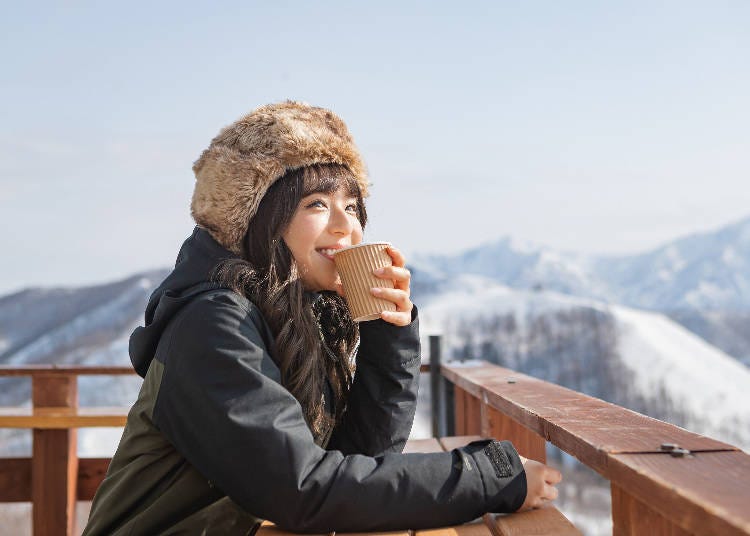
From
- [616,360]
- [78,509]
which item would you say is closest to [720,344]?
[616,360]

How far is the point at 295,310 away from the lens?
62.5 inches

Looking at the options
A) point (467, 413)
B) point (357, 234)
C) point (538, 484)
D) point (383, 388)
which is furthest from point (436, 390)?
point (538, 484)

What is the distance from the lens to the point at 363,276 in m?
1.49

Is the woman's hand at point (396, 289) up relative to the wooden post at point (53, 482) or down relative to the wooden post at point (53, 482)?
up

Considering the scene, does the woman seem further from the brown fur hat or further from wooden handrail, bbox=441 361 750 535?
wooden handrail, bbox=441 361 750 535

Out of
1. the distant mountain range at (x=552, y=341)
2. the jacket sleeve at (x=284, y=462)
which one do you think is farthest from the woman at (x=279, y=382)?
the distant mountain range at (x=552, y=341)

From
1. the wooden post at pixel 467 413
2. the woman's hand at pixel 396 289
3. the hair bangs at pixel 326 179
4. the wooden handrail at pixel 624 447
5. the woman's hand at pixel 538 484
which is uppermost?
the hair bangs at pixel 326 179

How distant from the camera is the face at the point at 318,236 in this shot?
65.4 inches

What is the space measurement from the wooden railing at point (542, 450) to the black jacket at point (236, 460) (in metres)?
0.11

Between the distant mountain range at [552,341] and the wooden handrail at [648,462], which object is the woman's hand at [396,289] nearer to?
the wooden handrail at [648,462]

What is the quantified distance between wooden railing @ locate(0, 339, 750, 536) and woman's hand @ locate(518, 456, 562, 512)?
0.02m

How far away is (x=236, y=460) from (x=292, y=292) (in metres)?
0.44

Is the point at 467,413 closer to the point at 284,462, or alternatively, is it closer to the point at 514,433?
the point at 514,433

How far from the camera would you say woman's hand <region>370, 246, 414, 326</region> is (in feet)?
4.89
